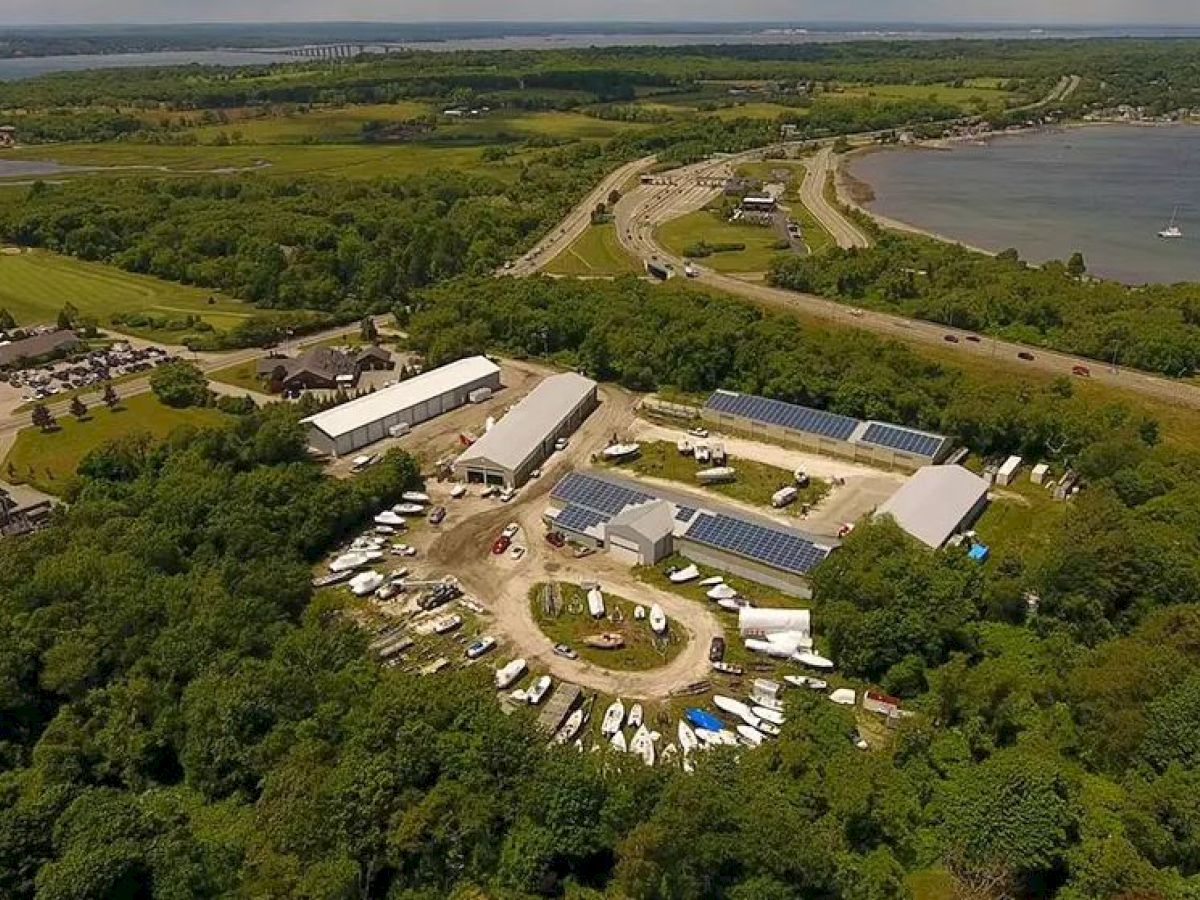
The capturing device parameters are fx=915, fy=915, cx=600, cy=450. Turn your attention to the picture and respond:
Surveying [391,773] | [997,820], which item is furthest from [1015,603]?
[391,773]

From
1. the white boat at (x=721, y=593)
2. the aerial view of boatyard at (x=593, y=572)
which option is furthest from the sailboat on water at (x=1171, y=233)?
the white boat at (x=721, y=593)

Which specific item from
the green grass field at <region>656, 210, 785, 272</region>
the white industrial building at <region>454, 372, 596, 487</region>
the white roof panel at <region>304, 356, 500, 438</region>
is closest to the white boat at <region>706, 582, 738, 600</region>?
the white industrial building at <region>454, 372, 596, 487</region>

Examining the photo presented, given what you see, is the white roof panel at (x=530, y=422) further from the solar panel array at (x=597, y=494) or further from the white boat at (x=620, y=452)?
the solar panel array at (x=597, y=494)

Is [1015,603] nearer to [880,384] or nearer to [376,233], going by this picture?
[880,384]

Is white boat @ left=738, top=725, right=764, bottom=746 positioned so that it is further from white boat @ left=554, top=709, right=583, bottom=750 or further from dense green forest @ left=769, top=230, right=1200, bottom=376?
dense green forest @ left=769, top=230, right=1200, bottom=376

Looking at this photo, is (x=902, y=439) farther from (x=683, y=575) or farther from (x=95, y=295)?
(x=95, y=295)

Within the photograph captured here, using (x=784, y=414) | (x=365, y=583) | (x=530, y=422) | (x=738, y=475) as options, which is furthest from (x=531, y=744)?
(x=784, y=414)
